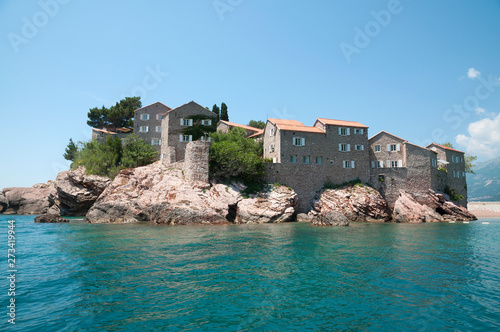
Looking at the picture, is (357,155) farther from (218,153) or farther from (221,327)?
(221,327)

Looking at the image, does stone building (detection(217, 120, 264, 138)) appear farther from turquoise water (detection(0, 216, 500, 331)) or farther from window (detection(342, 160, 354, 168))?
turquoise water (detection(0, 216, 500, 331))

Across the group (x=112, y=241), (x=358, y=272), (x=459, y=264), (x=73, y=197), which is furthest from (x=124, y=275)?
(x=73, y=197)

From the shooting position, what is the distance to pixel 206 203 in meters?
35.9

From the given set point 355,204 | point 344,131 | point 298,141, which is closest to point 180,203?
point 298,141

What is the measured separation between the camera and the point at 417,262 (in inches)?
632

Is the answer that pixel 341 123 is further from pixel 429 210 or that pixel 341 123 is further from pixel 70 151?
pixel 70 151

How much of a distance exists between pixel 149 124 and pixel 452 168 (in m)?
58.1

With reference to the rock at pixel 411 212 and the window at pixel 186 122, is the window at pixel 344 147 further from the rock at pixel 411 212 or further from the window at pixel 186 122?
the window at pixel 186 122

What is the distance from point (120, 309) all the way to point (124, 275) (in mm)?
4017

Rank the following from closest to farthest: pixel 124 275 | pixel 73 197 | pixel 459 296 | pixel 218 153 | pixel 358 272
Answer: pixel 459 296 → pixel 124 275 → pixel 358 272 → pixel 218 153 → pixel 73 197

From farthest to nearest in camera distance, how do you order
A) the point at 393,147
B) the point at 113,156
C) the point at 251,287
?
the point at 393,147, the point at 113,156, the point at 251,287

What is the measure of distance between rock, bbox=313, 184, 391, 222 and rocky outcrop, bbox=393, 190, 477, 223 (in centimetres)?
226

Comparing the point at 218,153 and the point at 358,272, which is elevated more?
the point at 218,153

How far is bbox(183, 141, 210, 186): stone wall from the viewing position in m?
38.2
